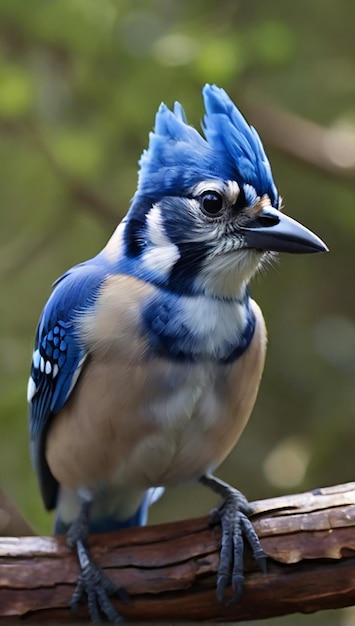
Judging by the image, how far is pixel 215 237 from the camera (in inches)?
67.5

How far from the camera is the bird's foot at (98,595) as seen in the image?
1.69 meters

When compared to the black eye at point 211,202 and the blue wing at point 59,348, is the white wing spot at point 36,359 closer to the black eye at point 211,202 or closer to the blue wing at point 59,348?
the blue wing at point 59,348

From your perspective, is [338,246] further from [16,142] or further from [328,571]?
[328,571]

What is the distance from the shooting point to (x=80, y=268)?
189 centimetres

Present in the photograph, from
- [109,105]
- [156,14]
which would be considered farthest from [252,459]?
[156,14]

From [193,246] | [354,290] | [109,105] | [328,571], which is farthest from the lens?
[354,290]

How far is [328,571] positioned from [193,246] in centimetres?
67

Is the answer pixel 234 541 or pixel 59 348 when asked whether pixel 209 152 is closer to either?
pixel 59 348

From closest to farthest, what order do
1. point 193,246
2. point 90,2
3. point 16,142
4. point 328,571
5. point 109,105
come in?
point 328,571 < point 193,246 < point 90,2 < point 109,105 < point 16,142

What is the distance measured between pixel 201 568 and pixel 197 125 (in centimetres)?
142

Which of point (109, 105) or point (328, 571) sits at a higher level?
point (109, 105)

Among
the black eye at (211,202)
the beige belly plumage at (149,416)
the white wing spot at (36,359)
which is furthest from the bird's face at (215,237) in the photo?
the white wing spot at (36,359)

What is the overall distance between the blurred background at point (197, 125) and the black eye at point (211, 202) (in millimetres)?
774

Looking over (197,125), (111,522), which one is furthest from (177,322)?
(197,125)
